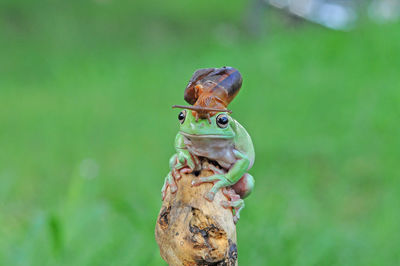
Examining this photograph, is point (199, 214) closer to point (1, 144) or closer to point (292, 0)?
point (1, 144)

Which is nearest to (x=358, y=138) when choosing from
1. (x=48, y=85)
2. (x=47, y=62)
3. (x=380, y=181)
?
(x=380, y=181)

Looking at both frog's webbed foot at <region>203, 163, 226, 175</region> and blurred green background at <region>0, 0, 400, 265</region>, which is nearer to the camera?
frog's webbed foot at <region>203, 163, 226, 175</region>

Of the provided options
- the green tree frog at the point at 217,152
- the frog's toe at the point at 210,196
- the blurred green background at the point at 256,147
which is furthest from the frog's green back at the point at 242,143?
the blurred green background at the point at 256,147

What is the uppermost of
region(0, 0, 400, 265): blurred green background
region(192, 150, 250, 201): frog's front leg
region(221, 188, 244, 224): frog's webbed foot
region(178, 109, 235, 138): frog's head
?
region(178, 109, 235, 138): frog's head

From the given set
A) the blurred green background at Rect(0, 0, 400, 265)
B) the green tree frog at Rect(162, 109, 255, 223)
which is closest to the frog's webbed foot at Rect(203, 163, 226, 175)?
the green tree frog at Rect(162, 109, 255, 223)

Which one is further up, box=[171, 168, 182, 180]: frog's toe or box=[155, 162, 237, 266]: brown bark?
box=[171, 168, 182, 180]: frog's toe

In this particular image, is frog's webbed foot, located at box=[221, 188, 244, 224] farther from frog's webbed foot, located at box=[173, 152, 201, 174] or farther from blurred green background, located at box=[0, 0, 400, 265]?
blurred green background, located at box=[0, 0, 400, 265]
